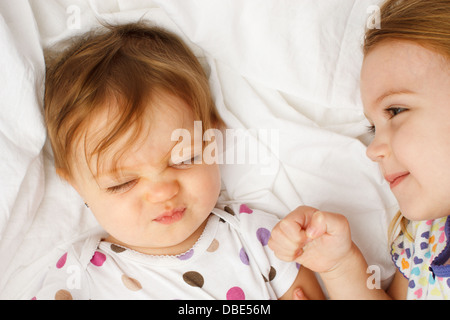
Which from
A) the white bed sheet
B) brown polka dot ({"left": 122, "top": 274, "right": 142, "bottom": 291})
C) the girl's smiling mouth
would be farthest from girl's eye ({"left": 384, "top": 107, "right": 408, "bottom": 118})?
brown polka dot ({"left": 122, "top": 274, "right": 142, "bottom": 291})

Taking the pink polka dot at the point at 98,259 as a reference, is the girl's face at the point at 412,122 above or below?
above

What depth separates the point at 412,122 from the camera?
100cm

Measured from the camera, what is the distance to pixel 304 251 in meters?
1.20

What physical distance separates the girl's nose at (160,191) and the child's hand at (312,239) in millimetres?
263

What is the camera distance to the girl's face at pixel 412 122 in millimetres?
982

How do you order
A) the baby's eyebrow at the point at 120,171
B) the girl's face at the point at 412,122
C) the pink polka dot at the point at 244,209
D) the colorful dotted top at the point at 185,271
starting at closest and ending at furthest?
the girl's face at the point at 412,122
the baby's eyebrow at the point at 120,171
the colorful dotted top at the point at 185,271
the pink polka dot at the point at 244,209

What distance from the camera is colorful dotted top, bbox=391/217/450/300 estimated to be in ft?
3.64

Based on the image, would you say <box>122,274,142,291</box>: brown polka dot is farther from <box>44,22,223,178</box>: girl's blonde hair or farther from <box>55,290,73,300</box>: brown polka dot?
<box>44,22,223,178</box>: girl's blonde hair

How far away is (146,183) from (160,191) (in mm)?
39

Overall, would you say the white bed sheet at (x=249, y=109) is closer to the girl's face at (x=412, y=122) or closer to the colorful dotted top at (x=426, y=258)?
the colorful dotted top at (x=426, y=258)

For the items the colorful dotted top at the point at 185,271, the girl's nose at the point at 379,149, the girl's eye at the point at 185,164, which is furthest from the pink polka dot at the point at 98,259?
the girl's nose at the point at 379,149

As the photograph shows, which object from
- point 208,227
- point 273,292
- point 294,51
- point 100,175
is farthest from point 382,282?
point 100,175
